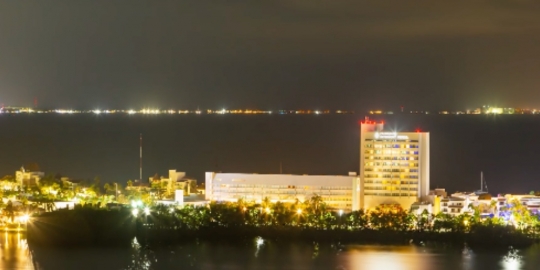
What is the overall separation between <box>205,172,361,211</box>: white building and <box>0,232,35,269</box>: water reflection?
245 inches

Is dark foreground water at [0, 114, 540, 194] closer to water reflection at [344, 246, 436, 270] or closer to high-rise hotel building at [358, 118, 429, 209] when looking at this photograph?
high-rise hotel building at [358, 118, 429, 209]

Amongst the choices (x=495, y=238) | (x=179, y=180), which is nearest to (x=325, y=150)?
(x=179, y=180)

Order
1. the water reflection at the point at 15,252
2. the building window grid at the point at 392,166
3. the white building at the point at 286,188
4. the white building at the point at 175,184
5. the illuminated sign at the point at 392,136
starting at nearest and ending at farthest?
the water reflection at the point at 15,252 < the white building at the point at 286,188 < the building window grid at the point at 392,166 < the illuminated sign at the point at 392,136 < the white building at the point at 175,184

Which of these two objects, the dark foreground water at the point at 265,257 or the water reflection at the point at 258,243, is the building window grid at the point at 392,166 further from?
the water reflection at the point at 258,243

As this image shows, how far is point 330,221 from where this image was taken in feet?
68.8

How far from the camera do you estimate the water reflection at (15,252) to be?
1695cm

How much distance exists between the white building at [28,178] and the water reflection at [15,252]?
6322mm

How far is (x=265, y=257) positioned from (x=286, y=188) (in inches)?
273

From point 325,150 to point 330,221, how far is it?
25.2m

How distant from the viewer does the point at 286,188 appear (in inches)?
984

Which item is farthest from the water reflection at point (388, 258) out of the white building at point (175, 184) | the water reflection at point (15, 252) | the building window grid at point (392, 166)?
the white building at point (175, 184)

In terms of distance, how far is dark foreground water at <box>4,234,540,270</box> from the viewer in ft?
56.5

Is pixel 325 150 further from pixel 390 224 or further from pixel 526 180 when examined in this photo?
pixel 390 224

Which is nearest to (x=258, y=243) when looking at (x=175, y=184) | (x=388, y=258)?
(x=388, y=258)
